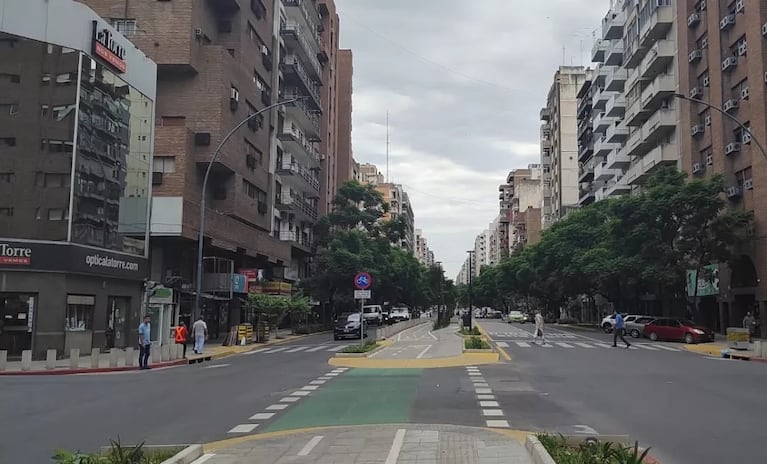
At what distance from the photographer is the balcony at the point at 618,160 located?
232 ft

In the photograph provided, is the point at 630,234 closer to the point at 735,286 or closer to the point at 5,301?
the point at 735,286

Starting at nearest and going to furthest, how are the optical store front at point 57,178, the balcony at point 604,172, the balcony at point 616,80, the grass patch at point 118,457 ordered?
the grass patch at point 118,457 < the optical store front at point 57,178 < the balcony at point 616,80 < the balcony at point 604,172

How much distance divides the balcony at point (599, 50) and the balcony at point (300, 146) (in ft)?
115

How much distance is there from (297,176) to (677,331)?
3296cm

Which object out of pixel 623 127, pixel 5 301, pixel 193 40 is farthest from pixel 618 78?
pixel 5 301

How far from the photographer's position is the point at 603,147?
8138 cm

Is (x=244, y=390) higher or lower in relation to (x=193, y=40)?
lower

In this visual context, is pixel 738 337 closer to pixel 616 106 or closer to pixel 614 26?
pixel 616 106

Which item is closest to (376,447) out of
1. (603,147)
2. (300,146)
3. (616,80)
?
(300,146)

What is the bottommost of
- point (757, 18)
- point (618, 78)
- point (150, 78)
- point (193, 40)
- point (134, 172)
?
point (134, 172)

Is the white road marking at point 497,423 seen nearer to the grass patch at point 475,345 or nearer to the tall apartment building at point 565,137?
the grass patch at point 475,345

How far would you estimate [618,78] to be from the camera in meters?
71.6

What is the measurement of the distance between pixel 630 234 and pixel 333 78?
145ft

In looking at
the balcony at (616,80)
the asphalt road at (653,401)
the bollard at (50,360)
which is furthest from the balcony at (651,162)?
the bollard at (50,360)
